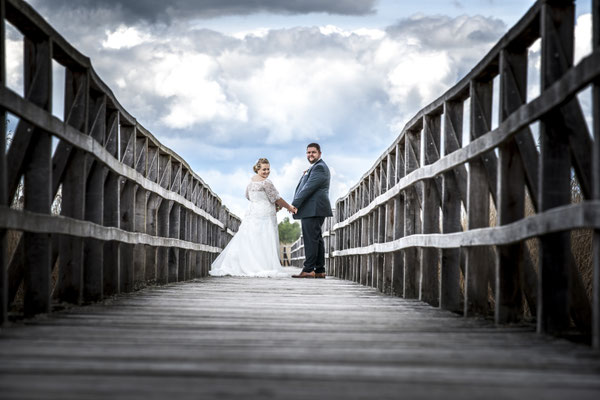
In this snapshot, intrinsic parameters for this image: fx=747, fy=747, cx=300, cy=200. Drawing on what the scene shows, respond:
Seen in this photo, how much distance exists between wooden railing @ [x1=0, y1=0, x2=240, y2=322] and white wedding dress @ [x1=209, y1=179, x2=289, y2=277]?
16.4ft

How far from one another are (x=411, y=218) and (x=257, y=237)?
675 cm

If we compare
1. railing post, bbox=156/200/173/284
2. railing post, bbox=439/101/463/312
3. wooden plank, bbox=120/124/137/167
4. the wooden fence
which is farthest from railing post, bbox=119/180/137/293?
railing post, bbox=439/101/463/312

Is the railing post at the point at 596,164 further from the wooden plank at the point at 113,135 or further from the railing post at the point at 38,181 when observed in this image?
the wooden plank at the point at 113,135

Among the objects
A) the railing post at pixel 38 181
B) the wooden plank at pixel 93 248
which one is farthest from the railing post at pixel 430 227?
the railing post at pixel 38 181

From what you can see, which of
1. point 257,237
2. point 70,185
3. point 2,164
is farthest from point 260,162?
point 2,164

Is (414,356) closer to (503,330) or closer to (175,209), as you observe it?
(503,330)

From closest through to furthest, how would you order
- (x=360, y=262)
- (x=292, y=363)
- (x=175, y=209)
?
(x=292, y=363), (x=175, y=209), (x=360, y=262)

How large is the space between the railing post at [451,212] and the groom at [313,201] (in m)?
5.40

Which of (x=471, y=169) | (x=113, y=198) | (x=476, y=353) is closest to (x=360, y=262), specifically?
(x=113, y=198)

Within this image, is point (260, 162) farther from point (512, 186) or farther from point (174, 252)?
point (512, 186)

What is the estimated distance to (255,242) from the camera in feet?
42.5

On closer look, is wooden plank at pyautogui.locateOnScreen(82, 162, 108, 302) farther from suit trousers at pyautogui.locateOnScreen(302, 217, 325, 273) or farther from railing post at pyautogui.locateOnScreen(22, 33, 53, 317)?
suit trousers at pyautogui.locateOnScreen(302, 217, 325, 273)

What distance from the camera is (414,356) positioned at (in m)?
2.73

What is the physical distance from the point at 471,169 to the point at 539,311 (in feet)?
4.41
